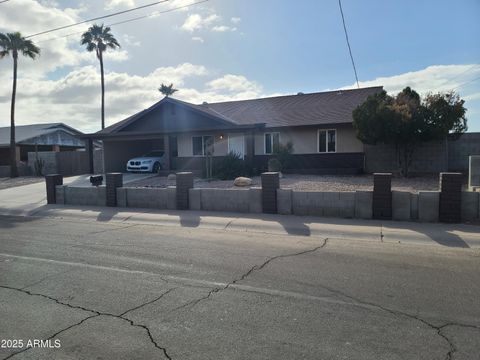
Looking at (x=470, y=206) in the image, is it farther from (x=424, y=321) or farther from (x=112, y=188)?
(x=112, y=188)

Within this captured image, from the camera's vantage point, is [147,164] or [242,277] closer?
[242,277]

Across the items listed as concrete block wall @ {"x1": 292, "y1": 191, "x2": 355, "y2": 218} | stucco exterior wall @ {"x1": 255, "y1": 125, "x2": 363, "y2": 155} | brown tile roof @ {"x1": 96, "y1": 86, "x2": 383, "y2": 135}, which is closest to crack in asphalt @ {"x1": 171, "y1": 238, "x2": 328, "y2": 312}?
concrete block wall @ {"x1": 292, "y1": 191, "x2": 355, "y2": 218}

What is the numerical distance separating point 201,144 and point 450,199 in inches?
642

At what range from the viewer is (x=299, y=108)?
2330 centimetres

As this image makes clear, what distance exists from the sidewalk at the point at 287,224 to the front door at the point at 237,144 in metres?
10.7

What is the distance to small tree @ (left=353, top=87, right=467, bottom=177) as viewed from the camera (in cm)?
1531

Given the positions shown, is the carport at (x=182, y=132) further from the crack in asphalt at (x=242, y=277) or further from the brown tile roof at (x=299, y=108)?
the crack in asphalt at (x=242, y=277)

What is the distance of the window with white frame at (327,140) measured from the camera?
2019 centimetres

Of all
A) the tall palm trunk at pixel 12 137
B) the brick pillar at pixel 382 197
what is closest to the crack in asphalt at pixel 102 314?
the brick pillar at pixel 382 197

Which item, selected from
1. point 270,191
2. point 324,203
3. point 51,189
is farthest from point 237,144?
point 324,203

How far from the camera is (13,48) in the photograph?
28.2 m

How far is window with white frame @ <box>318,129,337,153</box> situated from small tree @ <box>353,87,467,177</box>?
3.30 metres

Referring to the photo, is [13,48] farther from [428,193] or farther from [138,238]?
[428,193]

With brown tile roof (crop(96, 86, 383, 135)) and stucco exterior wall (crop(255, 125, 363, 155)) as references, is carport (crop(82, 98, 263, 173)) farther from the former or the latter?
stucco exterior wall (crop(255, 125, 363, 155))
